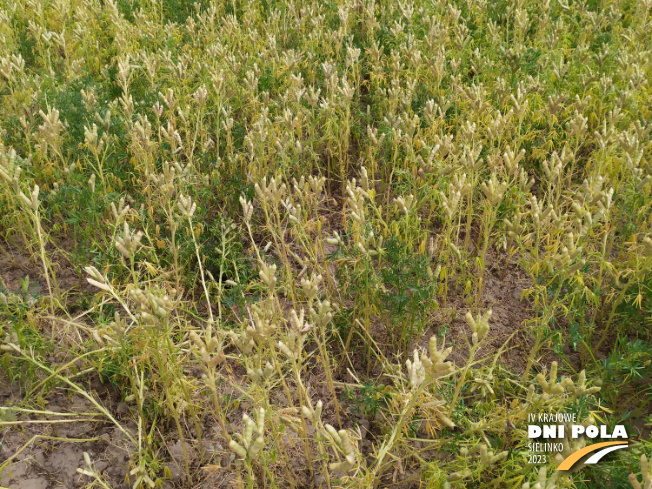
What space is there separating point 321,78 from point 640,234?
2.81 metres

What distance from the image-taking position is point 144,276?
3.01 metres

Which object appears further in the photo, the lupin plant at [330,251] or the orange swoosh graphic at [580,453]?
the lupin plant at [330,251]

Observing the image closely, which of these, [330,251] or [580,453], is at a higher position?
[330,251]

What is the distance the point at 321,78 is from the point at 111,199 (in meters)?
2.26

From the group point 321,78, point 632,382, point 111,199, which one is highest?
point 321,78

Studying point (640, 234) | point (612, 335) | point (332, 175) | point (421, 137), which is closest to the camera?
point (612, 335)

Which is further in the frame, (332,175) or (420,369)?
(332,175)

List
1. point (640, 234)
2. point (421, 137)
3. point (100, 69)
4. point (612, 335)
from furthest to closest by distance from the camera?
point (100, 69)
point (421, 137)
point (640, 234)
point (612, 335)

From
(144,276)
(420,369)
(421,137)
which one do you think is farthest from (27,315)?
(421,137)

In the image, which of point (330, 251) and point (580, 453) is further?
point (330, 251)

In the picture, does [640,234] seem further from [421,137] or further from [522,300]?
[421,137]

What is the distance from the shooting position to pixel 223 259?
2844 mm

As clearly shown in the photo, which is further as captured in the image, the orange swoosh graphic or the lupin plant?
the lupin plant

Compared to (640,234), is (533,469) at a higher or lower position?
lower
